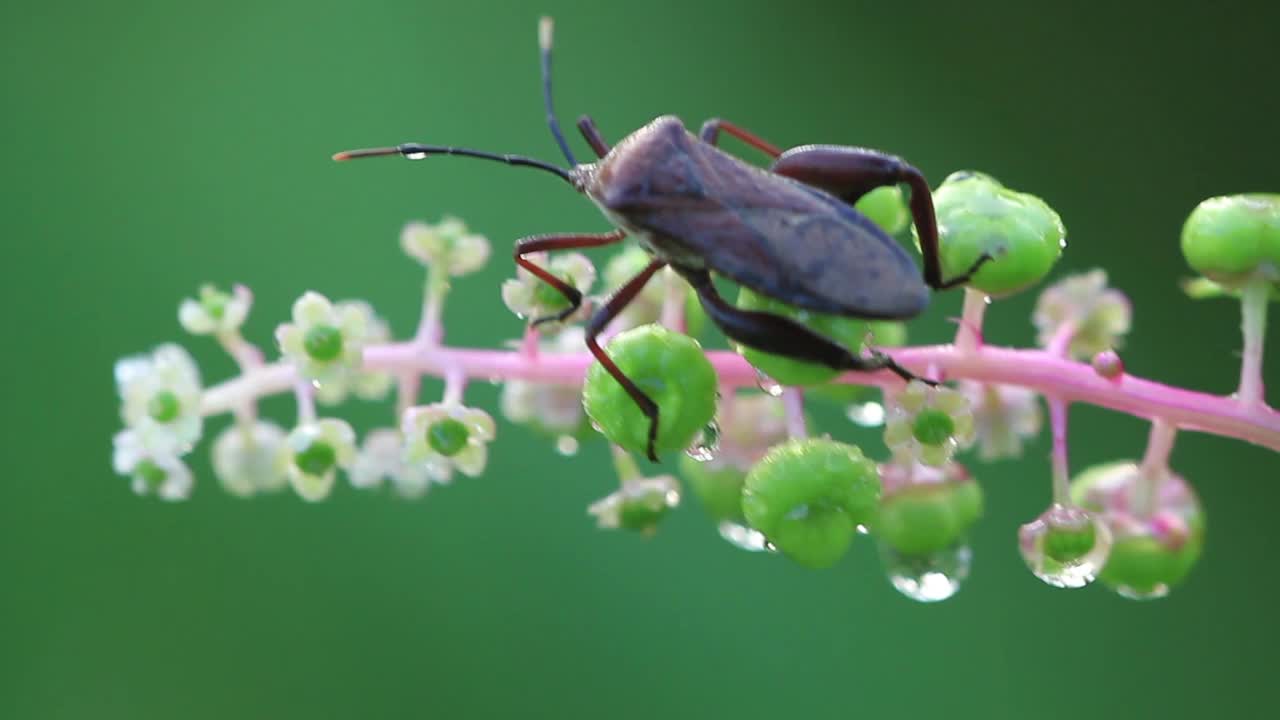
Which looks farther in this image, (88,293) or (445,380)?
(88,293)

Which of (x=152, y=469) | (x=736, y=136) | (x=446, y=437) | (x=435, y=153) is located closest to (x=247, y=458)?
Answer: (x=152, y=469)

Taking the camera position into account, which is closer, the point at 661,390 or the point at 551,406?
the point at 661,390

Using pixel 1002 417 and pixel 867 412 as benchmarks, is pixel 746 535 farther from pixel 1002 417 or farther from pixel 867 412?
pixel 1002 417

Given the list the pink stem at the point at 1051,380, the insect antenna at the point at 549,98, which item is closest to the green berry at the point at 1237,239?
the pink stem at the point at 1051,380


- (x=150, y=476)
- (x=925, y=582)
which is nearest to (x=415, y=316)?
(x=150, y=476)

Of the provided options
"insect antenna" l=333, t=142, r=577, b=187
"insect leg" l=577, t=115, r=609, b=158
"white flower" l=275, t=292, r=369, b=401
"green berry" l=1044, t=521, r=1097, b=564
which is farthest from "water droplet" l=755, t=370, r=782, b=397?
"insect leg" l=577, t=115, r=609, b=158

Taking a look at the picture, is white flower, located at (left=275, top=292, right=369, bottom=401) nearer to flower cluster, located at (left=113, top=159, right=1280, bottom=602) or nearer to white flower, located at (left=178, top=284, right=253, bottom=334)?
flower cluster, located at (left=113, top=159, right=1280, bottom=602)

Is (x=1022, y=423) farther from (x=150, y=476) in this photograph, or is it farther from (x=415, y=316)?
(x=415, y=316)
